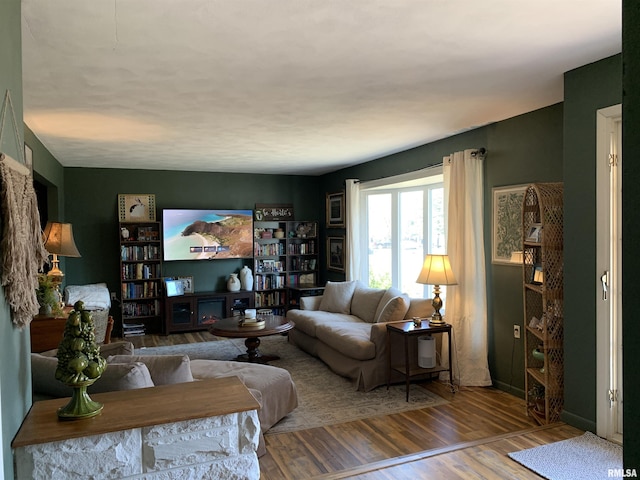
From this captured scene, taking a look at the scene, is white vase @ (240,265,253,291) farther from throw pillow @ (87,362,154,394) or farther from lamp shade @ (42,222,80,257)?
throw pillow @ (87,362,154,394)

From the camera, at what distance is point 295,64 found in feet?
9.21

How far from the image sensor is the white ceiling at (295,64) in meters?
2.17

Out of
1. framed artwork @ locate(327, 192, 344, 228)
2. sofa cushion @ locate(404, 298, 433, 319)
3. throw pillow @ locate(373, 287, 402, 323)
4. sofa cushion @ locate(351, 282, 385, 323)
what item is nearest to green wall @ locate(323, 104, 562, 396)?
sofa cushion @ locate(404, 298, 433, 319)

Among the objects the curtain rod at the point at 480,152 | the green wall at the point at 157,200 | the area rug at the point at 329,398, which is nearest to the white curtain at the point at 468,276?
the curtain rod at the point at 480,152

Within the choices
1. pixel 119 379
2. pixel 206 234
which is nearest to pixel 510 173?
pixel 119 379

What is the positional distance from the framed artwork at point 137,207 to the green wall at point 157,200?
0.08m

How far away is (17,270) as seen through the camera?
1651mm

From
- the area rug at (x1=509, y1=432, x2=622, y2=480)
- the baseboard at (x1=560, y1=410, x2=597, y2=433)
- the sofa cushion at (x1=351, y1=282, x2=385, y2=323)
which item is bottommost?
the area rug at (x1=509, y1=432, x2=622, y2=480)

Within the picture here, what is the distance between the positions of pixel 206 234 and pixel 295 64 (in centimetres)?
497

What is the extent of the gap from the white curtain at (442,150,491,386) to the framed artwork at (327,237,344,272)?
2885 millimetres

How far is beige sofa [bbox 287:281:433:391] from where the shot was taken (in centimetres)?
454

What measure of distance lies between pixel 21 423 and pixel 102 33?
178 centimetres
